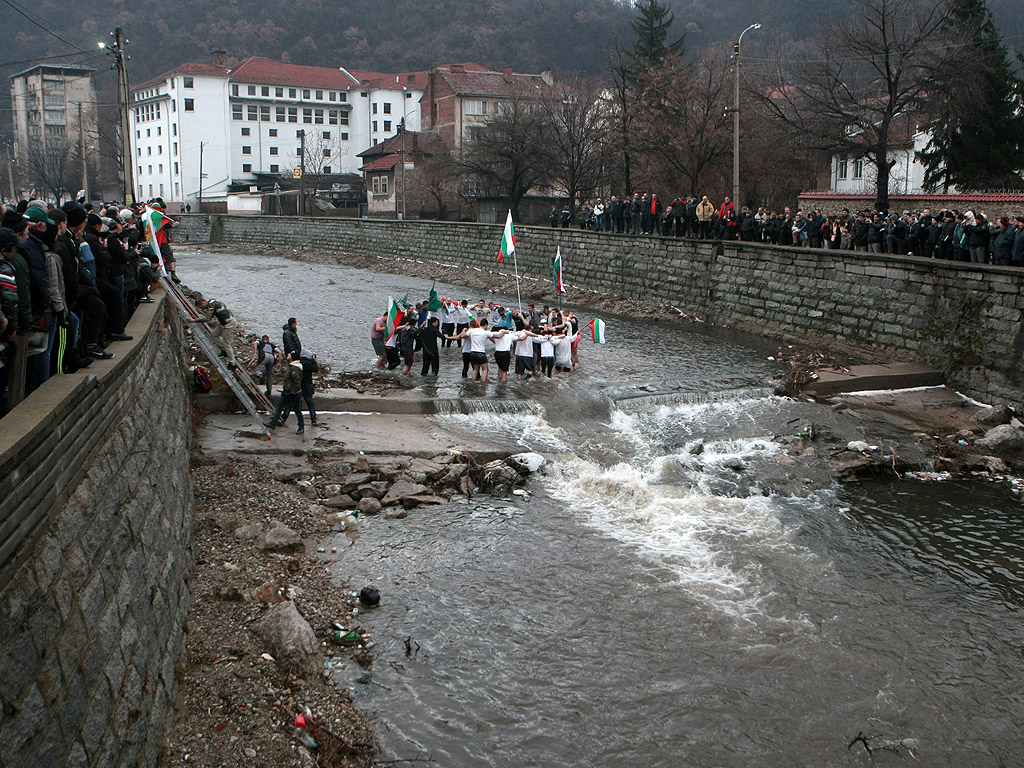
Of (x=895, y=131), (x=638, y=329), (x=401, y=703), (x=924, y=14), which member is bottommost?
(x=401, y=703)

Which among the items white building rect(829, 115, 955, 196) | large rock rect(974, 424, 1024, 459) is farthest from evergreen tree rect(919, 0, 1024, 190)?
large rock rect(974, 424, 1024, 459)

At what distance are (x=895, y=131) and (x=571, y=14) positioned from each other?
9600cm

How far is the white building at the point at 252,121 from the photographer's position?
94625mm

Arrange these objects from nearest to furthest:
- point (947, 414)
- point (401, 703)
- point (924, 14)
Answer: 1. point (401, 703)
2. point (947, 414)
3. point (924, 14)

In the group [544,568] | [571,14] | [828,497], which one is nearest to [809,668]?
[544,568]

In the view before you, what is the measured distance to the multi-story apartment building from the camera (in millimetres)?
100625

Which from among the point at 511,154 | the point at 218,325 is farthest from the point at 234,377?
the point at 511,154

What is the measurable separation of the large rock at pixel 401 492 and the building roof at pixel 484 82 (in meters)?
66.4

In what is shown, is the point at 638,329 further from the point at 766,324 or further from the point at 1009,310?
the point at 1009,310

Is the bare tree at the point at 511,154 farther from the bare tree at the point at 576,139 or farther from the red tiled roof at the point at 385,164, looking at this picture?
the red tiled roof at the point at 385,164

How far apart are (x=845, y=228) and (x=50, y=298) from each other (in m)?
24.1

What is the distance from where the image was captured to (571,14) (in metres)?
134

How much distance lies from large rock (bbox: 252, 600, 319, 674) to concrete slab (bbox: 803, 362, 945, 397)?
1365cm

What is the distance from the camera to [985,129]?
36.2 metres
